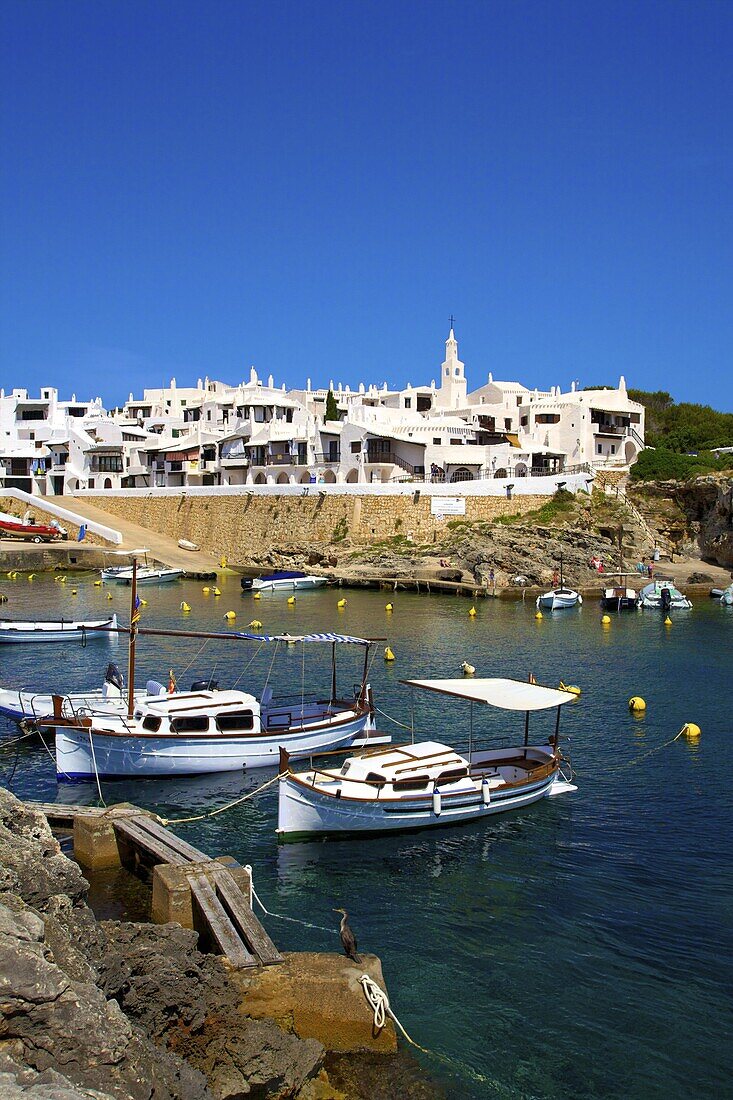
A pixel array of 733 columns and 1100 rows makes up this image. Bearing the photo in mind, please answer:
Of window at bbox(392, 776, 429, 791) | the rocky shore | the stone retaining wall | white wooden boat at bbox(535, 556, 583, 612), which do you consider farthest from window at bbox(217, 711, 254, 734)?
the stone retaining wall

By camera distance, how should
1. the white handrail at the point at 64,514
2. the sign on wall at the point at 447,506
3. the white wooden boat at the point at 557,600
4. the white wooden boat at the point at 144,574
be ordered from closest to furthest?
the white wooden boat at the point at 557,600 < the white wooden boat at the point at 144,574 < the sign on wall at the point at 447,506 < the white handrail at the point at 64,514

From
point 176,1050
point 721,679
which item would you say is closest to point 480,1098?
point 176,1050

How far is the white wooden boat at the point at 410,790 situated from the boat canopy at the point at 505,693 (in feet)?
0.17

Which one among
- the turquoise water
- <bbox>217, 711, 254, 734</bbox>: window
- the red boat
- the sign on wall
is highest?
the sign on wall

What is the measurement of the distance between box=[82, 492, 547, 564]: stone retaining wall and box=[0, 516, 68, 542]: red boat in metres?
9.10

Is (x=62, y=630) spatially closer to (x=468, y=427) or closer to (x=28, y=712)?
(x=28, y=712)

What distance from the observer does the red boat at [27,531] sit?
7619cm

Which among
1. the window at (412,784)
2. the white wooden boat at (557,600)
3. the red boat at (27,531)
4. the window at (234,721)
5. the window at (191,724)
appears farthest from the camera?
the red boat at (27,531)

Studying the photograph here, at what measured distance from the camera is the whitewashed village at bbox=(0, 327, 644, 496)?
253ft

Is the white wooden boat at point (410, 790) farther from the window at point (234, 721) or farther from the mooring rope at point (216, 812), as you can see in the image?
the window at point (234, 721)

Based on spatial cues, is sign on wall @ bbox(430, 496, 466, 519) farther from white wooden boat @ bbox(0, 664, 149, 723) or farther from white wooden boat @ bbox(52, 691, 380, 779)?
white wooden boat @ bbox(52, 691, 380, 779)

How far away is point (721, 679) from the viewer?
3334cm

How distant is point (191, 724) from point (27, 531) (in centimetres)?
5927

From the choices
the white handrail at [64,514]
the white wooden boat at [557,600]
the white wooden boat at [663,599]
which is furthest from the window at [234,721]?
the white handrail at [64,514]
